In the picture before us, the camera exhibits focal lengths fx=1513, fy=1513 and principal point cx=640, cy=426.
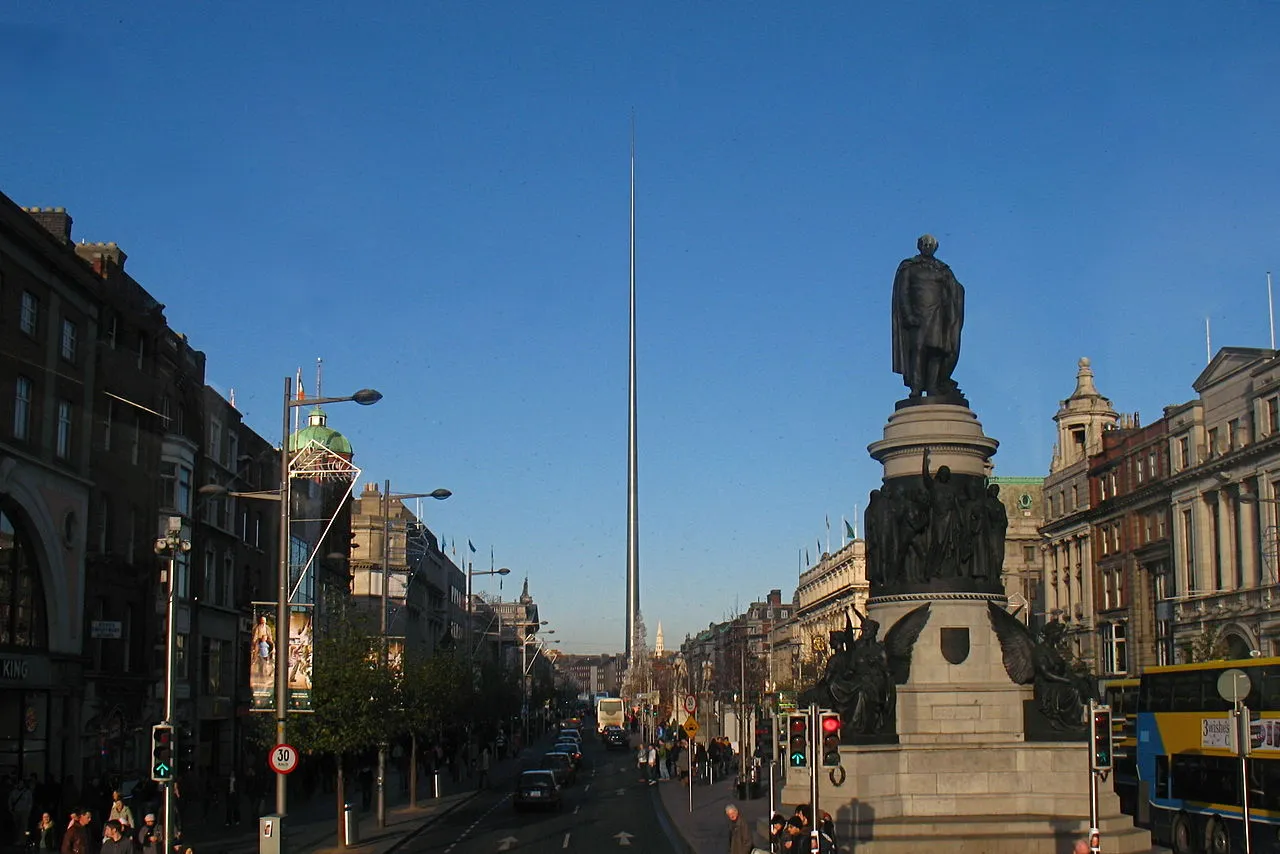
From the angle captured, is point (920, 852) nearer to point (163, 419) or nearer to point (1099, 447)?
point (163, 419)

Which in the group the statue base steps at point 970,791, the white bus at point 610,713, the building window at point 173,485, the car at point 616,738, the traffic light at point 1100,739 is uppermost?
the building window at point 173,485

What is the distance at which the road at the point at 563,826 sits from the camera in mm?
38750

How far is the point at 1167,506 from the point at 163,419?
5488 centimetres

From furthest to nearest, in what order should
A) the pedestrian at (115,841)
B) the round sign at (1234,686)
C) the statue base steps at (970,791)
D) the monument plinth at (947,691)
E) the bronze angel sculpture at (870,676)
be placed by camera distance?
the bronze angel sculpture at (870,676) → the monument plinth at (947,691) → the statue base steps at (970,791) → the pedestrian at (115,841) → the round sign at (1234,686)

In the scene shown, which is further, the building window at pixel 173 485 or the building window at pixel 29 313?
the building window at pixel 173 485

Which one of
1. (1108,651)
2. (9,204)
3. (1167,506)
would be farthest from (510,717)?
(9,204)

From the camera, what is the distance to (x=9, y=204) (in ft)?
141

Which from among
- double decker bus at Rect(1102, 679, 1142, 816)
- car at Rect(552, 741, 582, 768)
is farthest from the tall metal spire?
double decker bus at Rect(1102, 679, 1142, 816)

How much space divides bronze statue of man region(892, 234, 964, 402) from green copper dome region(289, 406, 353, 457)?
66838 mm

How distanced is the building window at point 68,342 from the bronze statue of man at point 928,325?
26835 mm

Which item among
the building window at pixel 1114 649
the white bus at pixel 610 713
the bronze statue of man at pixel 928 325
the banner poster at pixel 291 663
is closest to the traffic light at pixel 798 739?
the bronze statue of man at pixel 928 325

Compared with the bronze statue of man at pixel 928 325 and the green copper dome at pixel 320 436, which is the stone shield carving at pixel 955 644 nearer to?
the bronze statue of man at pixel 928 325

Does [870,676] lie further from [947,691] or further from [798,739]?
[798,739]

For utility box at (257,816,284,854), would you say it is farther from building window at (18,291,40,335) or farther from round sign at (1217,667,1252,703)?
building window at (18,291,40,335)
